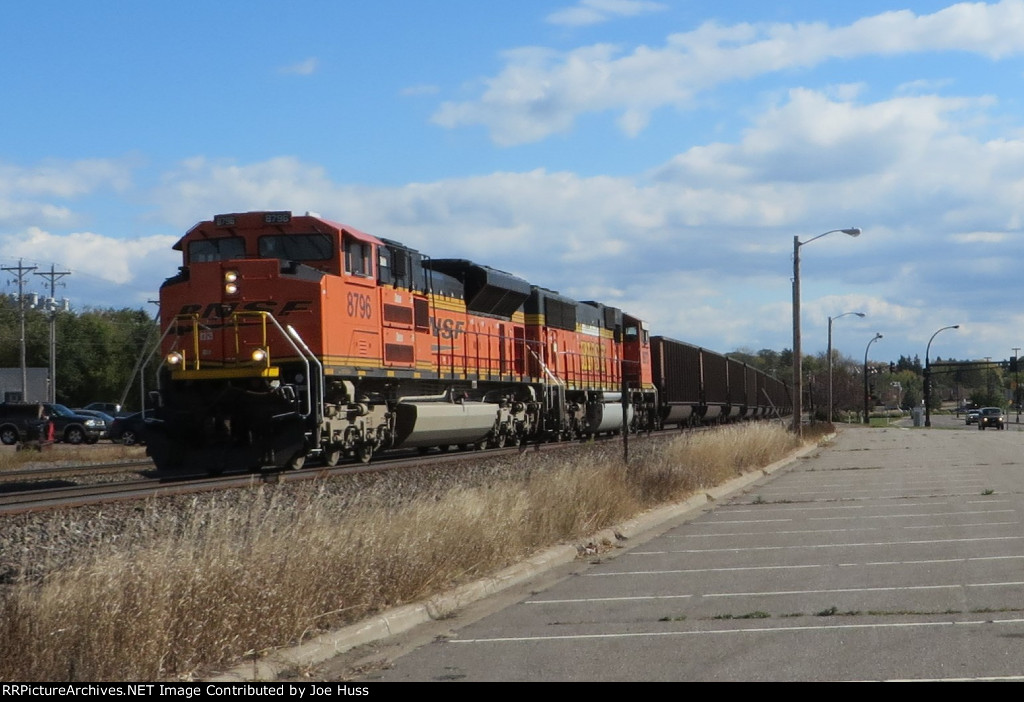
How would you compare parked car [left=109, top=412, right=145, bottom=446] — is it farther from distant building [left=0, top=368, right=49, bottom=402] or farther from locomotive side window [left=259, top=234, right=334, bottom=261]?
distant building [left=0, top=368, right=49, bottom=402]

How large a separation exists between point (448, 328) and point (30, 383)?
58372 mm

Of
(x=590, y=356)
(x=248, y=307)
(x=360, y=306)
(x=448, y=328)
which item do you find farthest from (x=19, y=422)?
(x=248, y=307)

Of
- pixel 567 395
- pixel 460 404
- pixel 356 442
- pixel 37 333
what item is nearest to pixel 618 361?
pixel 567 395

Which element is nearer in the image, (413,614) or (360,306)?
(413,614)

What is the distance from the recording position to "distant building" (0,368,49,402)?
7331 centimetres

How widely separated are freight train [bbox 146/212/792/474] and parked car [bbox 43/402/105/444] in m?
24.7

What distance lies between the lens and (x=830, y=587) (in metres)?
9.24

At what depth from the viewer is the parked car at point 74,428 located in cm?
4534

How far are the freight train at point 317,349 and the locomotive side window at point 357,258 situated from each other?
29 millimetres

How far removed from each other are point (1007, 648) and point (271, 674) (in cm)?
436

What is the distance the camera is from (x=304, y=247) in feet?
63.1

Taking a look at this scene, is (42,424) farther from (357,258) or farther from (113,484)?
(357,258)

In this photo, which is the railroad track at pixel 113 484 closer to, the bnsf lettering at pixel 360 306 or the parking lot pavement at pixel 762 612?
the bnsf lettering at pixel 360 306

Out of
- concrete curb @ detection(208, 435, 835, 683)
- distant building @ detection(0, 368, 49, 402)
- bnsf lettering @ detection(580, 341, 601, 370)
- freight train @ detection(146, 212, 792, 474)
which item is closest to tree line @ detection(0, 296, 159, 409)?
distant building @ detection(0, 368, 49, 402)
